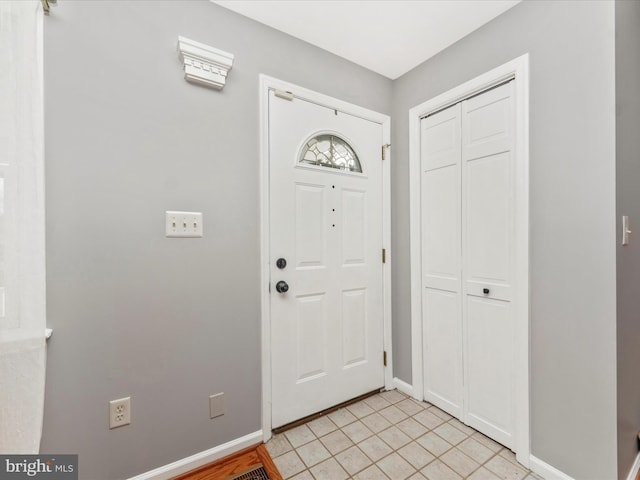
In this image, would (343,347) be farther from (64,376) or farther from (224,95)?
(224,95)

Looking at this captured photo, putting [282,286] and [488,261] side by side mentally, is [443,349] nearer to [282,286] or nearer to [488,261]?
[488,261]

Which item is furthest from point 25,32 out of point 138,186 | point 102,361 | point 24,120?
point 102,361

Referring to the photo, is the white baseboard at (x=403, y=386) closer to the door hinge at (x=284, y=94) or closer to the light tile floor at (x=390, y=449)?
the light tile floor at (x=390, y=449)

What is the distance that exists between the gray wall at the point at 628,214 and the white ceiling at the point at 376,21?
574 mm

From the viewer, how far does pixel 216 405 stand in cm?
151

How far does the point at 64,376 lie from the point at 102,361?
0.43 feet

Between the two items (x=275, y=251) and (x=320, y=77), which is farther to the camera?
(x=320, y=77)

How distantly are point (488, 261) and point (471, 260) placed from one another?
0.10m

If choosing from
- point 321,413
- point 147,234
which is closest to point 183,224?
point 147,234

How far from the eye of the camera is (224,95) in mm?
1537

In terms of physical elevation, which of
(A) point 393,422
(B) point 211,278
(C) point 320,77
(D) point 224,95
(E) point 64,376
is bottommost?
(A) point 393,422

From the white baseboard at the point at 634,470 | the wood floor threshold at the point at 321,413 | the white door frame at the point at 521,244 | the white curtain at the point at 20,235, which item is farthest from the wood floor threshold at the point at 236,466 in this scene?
the white baseboard at the point at 634,470

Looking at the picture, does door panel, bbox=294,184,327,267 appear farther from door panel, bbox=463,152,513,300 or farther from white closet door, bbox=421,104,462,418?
door panel, bbox=463,152,513,300

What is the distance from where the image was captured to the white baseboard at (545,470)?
1345 mm
